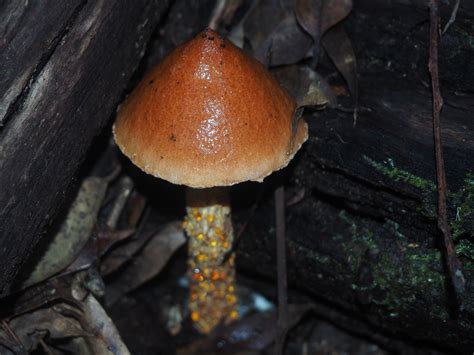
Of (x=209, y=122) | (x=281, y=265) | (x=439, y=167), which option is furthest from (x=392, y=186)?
(x=209, y=122)

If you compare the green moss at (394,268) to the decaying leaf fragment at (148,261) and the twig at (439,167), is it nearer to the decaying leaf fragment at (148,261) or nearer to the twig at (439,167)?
the twig at (439,167)

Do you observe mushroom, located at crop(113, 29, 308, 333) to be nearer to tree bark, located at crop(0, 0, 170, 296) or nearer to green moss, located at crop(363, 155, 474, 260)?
tree bark, located at crop(0, 0, 170, 296)

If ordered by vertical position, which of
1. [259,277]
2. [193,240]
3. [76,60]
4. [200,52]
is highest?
[76,60]

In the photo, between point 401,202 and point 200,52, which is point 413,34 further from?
point 200,52

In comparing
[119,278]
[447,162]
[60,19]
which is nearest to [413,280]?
[447,162]

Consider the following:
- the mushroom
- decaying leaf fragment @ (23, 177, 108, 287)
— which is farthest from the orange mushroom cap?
decaying leaf fragment @ (23, 177, 108, 287)
